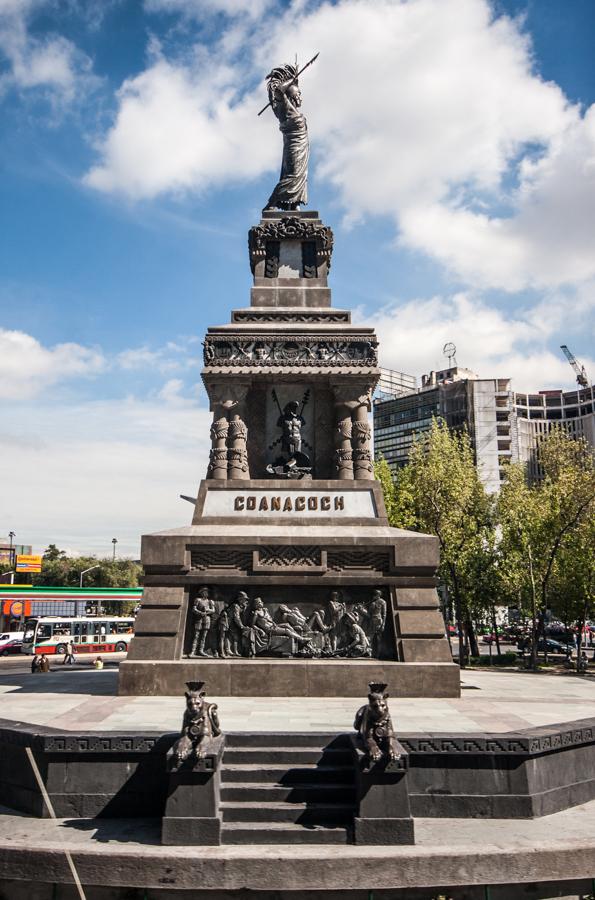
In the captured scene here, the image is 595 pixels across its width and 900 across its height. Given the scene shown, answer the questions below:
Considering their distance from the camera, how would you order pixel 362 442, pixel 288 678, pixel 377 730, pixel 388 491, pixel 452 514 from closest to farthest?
pixel 377 730, pixel 288 678, pixel 362 442, pixel 452 514, pixel 388 491

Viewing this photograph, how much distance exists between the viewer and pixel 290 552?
16719 mm

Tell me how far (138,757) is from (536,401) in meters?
150

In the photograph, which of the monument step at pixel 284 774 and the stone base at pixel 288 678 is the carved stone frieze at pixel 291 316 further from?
the monument step at pixel 284 774

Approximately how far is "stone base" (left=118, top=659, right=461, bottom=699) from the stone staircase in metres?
→ 5.01

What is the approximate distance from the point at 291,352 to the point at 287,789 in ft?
40.6

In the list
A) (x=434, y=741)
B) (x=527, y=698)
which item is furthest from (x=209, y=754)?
(x=527, y=698)

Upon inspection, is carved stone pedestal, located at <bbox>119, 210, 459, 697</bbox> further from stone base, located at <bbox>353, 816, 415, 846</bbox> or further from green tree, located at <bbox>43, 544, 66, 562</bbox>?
green tree, located at <bbox>43, 544, 66, 562</bbox>

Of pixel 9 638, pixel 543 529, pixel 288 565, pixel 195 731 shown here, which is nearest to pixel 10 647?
pixel 9 638

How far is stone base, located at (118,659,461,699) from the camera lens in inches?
615

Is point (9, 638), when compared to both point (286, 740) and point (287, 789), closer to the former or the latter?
point (286, 740)

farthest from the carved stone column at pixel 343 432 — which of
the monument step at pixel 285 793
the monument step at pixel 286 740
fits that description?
the monument step at pixel 285 793

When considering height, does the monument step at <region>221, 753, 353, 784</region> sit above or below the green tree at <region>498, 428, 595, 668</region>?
below

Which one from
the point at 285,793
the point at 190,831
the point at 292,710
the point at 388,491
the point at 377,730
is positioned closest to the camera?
the point at 190,831

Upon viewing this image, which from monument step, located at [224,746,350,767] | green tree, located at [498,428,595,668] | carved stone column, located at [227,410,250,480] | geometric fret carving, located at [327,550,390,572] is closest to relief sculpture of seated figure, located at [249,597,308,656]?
geometric fret carving, located at [327,550,390,572]
